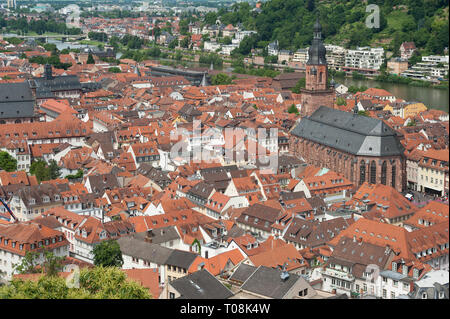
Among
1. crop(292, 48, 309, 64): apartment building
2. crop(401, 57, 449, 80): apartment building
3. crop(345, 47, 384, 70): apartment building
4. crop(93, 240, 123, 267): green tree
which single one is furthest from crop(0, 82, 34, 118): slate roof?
crop(292, 48, 309, 64): apartment building

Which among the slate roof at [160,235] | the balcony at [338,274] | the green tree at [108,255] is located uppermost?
the green tree at [108,255]

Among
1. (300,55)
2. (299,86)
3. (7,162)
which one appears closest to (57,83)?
(299,86)

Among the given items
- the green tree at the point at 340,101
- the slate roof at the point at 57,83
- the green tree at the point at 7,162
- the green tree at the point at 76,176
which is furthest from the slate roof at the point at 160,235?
the slate roof at the point at 57,83

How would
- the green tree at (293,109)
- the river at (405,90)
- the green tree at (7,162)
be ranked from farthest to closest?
the river at (405,90), the green tree at (293,109), the green tree at (7,162)

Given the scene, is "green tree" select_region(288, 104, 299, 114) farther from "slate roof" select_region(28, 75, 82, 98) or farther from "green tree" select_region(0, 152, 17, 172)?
"green tree" select_region(0, 152, 17, 172)

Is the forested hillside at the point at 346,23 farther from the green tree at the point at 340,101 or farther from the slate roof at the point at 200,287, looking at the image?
the slate roof at the point at 200,287
